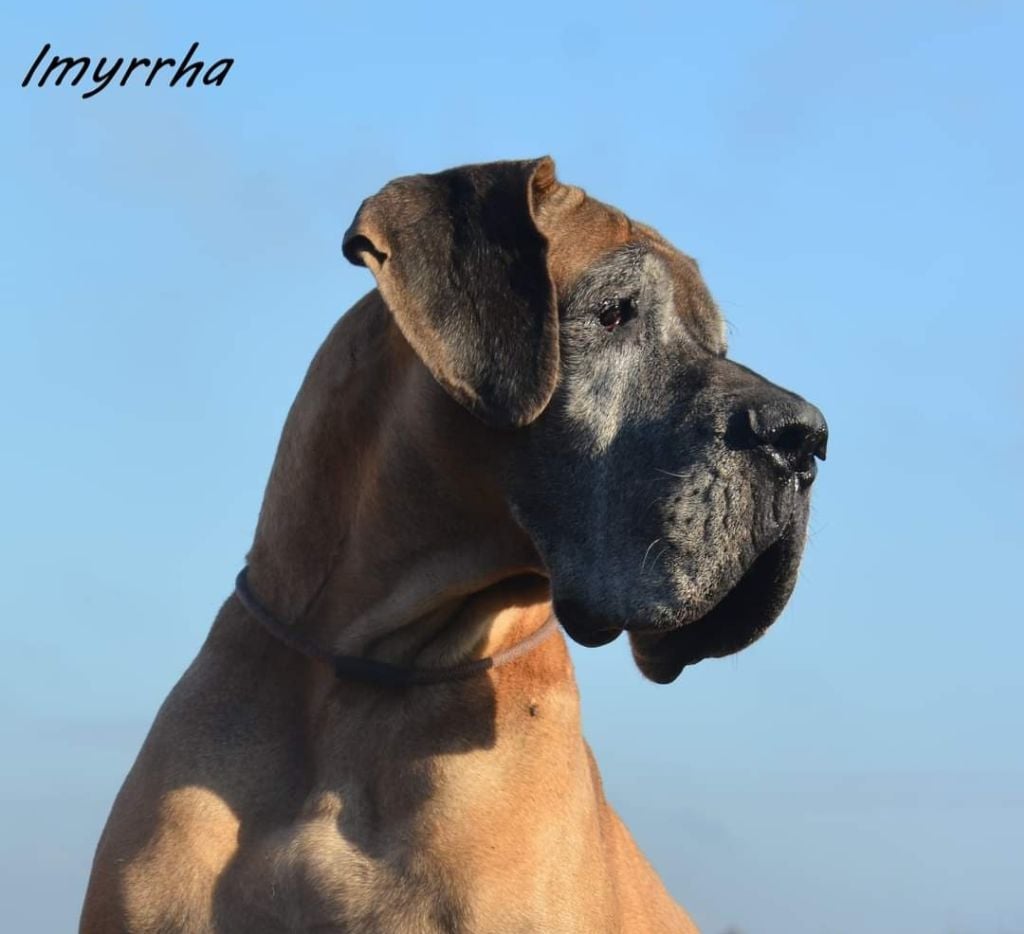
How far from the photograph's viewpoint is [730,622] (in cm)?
482

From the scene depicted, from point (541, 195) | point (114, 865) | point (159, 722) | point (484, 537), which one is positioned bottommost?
point (114, 865)

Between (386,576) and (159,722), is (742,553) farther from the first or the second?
(159,722)

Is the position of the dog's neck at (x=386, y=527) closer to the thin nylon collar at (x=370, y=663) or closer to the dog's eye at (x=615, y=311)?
the thin nylon collar at (x=370, y=663)

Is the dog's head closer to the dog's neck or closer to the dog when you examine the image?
the dog

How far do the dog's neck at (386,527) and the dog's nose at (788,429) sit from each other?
0.74 metres

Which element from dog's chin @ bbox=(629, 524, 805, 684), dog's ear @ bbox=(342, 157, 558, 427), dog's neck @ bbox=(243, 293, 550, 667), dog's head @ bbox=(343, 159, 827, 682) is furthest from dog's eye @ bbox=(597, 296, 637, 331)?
dog's chin @ bbox=(629, 524, 805, 684)

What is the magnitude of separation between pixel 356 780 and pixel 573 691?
0.77 m

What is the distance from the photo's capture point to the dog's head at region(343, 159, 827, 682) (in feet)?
14.8

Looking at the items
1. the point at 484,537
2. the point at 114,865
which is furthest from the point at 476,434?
the point at 114,865

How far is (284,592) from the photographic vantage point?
5.01m

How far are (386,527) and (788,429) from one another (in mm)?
1156

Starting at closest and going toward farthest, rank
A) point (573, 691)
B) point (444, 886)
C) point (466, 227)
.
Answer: point (444, 886), point (466, 227), point (573, 691)

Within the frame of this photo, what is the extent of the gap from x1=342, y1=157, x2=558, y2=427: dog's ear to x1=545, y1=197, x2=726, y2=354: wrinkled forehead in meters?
→ 0.14

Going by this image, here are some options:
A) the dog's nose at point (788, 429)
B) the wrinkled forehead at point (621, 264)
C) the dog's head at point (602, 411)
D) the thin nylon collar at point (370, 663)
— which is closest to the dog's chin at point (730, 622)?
the dog's head at point (602, 411)
